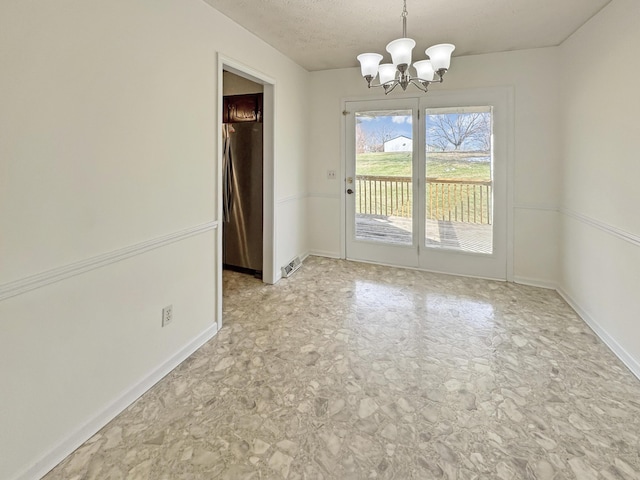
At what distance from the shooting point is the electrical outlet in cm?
214

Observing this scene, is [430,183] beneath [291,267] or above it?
above

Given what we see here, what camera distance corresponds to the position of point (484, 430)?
5.49 ft

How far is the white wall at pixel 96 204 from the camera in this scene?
4.38ft

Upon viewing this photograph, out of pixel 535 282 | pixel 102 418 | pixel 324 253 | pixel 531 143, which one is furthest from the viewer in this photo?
pixel 324 253

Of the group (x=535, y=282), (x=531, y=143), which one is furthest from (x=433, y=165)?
(x=535, y=282)

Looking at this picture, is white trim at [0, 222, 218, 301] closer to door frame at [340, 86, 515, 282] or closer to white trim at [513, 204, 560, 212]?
door frame at [340, 86, 515, 282]

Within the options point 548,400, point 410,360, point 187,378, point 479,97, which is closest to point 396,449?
point 410,360

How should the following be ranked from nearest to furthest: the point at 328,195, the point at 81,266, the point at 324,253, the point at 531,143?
the point at 81,266, the point at 531,143, the point at 328,195, the point at 324,253

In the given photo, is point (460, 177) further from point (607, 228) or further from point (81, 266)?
point (81, 266)

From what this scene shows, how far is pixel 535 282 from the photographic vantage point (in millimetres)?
3646

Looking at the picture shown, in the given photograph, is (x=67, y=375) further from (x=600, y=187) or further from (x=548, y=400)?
(x=600, y=187)

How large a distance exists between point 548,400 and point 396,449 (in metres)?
0.95

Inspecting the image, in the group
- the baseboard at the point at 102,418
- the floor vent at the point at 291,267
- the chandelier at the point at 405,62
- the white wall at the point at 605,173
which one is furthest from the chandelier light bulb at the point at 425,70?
the baseboard at the point at 102,418

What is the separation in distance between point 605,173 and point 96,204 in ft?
10.7
